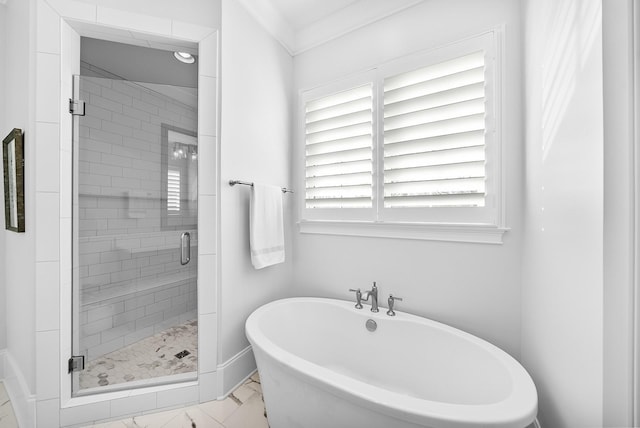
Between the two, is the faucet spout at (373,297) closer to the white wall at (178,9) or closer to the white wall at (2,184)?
the white wall at (178,9)

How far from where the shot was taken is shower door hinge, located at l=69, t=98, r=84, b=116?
4.62 ft

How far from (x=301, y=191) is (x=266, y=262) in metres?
0.68

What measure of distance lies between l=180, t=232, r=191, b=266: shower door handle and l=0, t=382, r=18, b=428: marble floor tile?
1181 millimetres

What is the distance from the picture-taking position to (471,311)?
1.47 metres

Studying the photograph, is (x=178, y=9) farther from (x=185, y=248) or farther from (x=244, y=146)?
(x=185, y=248)

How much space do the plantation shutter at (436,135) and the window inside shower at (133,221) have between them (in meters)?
1.31

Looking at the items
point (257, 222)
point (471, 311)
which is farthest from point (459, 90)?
point (257, 222)

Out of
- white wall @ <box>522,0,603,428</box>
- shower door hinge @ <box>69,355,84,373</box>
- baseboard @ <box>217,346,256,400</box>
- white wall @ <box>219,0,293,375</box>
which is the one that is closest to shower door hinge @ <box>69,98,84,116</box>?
white wall @ <box>219,0,293,375</box>

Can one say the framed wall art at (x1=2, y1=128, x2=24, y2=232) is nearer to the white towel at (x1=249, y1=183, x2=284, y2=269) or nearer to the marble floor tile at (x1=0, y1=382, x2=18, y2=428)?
the marble floor tile at (x1=0, y1=382, x2=18, y2=428)

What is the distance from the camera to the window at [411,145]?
4.66ft

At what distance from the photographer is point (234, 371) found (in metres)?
1.65

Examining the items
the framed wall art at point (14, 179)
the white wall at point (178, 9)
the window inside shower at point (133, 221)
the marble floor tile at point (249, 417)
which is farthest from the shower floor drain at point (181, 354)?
the white wall at point (178, 9)

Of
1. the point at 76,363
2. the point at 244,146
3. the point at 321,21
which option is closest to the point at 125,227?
the point at 76,363

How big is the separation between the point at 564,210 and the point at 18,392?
9.39 feet
